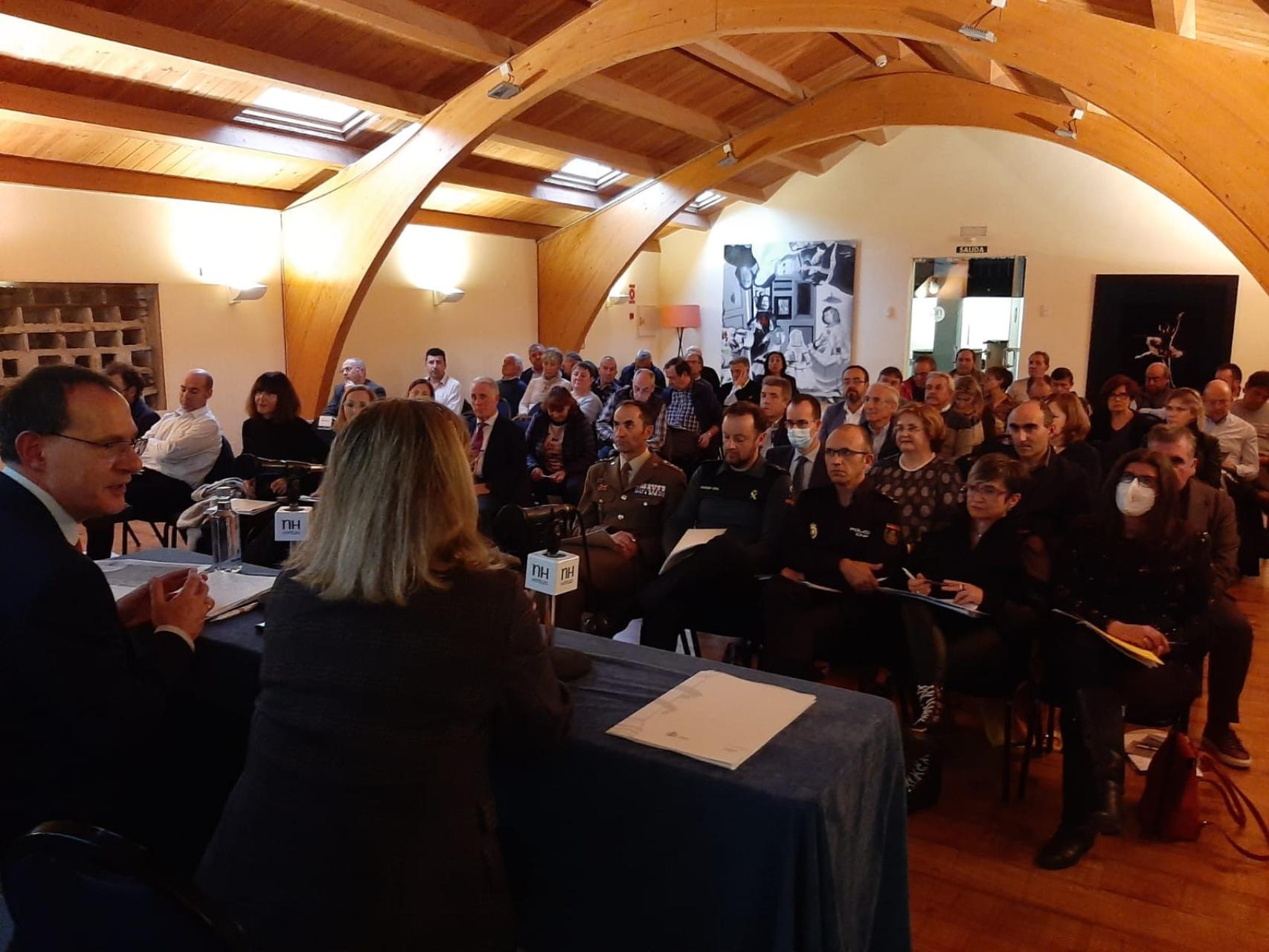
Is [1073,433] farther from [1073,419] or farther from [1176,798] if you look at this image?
[1176,798]

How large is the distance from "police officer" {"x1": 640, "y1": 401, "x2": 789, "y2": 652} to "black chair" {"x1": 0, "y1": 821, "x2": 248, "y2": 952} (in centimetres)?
255

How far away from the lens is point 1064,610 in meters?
2.95

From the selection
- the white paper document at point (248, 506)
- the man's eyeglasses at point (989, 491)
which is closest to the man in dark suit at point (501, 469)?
the white paper document at point (248, 506)

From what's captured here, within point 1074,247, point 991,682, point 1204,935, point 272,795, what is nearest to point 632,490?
point 991,682

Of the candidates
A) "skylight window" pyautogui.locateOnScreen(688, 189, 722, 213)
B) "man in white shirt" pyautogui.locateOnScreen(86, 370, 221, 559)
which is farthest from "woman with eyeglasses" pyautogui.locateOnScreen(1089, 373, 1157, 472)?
"skylight window" pyautogui.locateOnScreen(688, 189, 722, 213)

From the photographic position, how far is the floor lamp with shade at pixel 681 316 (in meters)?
12.6

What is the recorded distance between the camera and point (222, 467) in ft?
16.7

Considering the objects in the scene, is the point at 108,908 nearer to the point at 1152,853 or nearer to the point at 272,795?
the point at 272,795

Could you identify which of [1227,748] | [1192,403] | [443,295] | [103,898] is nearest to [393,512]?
[103,898]

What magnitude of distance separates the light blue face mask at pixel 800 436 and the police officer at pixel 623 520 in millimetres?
632

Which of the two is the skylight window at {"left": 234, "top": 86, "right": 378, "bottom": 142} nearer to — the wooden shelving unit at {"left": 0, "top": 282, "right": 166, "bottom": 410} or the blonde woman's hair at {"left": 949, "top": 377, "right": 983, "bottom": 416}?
the wooden shelving unit at {"left": 0, "top": 282, "right": 166, "bottom": 410}

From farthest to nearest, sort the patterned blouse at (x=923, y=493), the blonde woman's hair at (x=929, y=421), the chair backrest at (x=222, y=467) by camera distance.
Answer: the chair backrest at (x=222, y=467) < the blonde woman's hair at (x=929, y=421) < the patterned blouse at (x=923, y=493)

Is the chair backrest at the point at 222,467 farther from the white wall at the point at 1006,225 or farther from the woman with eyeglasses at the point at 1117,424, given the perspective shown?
the white wall at the point at 1006,225

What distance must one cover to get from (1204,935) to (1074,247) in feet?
32.7
